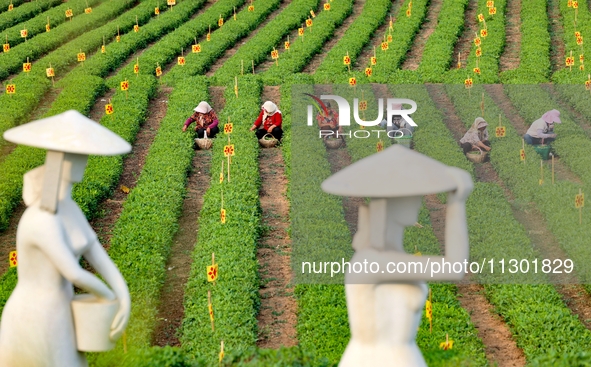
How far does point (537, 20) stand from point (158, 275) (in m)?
17.7

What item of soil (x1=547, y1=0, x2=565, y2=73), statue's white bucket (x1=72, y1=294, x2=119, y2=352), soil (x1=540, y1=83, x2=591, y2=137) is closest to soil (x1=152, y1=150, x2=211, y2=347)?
statue's white bucket (x1=72, y1=294, x2=119, y2=352)

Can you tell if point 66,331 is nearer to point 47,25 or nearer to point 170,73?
point 170,73

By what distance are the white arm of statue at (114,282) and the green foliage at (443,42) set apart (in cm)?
1575

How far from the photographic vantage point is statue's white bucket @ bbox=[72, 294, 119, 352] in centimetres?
697

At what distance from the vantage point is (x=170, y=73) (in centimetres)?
2334

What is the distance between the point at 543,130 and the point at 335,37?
11.4 metres

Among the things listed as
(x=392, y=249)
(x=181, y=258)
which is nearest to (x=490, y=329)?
(x=181, y=258)

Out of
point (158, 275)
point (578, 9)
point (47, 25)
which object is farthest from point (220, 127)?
point (578, 9)

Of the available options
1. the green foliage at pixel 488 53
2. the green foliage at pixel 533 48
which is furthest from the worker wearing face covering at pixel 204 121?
the green foliage at pixel 533 48

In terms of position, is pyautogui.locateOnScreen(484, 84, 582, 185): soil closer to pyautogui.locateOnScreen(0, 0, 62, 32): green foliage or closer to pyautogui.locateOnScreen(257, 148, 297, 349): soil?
pyautogui.locateOnScreen(257, 148, 297, 349): soil

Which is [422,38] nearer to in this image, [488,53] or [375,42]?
[375,42]

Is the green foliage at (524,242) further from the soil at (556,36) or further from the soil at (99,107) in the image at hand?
the soil at (99,107)

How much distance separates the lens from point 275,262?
1344 centimetres

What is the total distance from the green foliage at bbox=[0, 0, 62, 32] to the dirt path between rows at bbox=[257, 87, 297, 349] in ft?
45.5
